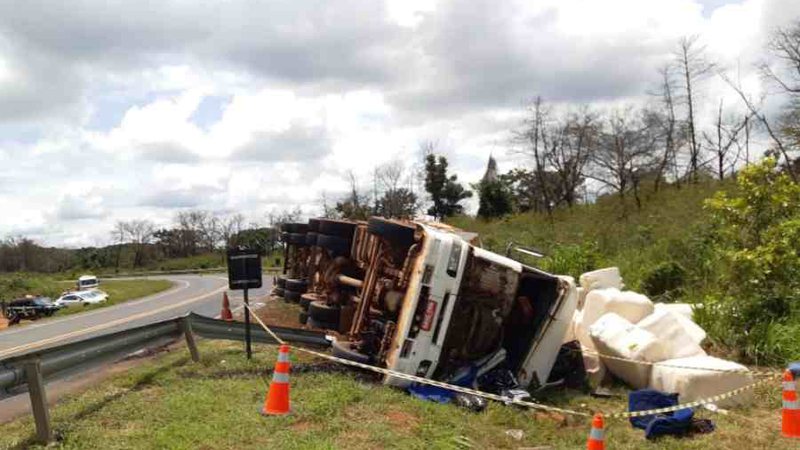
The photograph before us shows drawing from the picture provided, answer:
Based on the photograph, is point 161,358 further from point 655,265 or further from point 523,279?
point 655,265

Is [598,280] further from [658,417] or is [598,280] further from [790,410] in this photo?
[790,410]

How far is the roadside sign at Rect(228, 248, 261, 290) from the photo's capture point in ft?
29.3

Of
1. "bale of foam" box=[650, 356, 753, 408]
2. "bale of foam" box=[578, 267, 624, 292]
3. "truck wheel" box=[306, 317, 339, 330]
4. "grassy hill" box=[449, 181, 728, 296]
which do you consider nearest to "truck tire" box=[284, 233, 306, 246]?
"truck wheel" box=[306, 317, 339, 330]

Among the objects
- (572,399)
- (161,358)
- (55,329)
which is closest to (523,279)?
(572,399)

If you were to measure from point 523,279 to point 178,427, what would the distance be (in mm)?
4747

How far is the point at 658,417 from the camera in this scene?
655 cm

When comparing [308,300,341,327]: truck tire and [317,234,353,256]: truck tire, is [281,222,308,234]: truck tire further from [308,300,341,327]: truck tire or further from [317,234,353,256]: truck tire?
[308,300,341,327]: truck tire

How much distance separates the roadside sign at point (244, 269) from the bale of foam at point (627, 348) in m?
4.30

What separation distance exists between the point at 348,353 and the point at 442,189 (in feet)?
142

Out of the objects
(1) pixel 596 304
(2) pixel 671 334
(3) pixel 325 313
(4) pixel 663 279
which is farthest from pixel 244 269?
(4) pixel 663 279

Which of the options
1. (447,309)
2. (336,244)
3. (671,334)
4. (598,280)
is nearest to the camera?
(447,309)

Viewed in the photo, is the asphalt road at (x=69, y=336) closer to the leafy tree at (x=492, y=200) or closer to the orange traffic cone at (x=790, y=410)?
the orange traffic cone at (x=790, y=410)

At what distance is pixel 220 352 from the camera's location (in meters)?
9.73

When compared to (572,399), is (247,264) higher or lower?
higher
